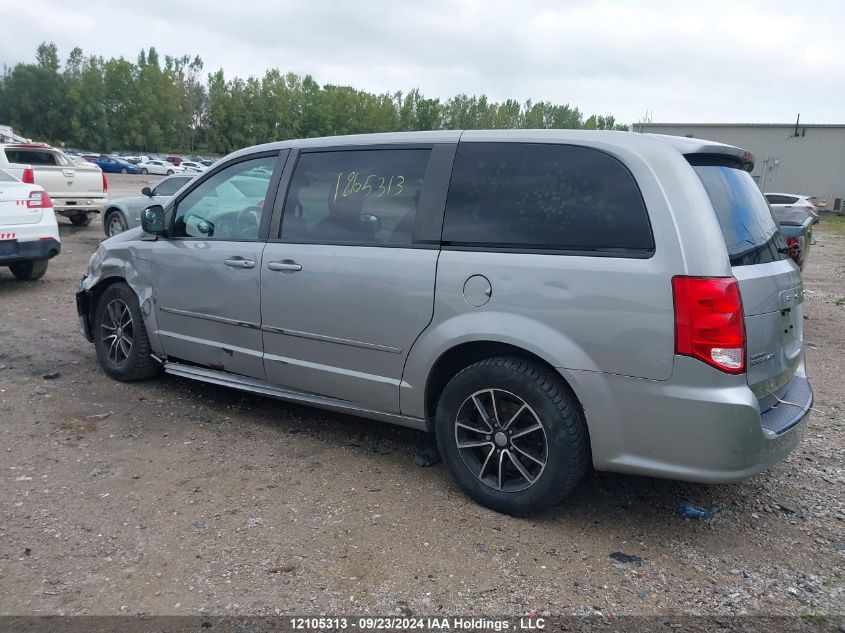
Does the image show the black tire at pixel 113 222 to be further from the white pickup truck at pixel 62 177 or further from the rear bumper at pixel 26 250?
the rear bumper at pixel 26 250

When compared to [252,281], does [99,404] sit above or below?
below

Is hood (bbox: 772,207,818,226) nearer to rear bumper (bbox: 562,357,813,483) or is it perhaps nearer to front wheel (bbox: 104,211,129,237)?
rear bumper (bbox: 562,357,813,483)

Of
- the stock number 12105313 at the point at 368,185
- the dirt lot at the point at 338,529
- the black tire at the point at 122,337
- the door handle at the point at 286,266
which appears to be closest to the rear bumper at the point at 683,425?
the dirt lot at the point at 338,529

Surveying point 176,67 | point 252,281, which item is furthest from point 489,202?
point 176,67

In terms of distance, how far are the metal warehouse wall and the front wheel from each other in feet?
110

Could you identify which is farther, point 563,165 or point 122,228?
point 122,228

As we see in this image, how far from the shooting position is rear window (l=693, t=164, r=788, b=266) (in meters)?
3.20

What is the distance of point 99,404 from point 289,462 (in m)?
1.74

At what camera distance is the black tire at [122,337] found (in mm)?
5281

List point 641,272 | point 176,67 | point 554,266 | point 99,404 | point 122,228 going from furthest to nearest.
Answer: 1. point 176,67
2. point 122,228
3. point 99,404
4. point 554,266
5. point 641,272

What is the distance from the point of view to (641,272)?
121 inches

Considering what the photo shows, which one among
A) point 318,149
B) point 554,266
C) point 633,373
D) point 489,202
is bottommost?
point 633,373

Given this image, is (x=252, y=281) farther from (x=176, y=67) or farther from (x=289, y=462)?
(x=176, y=67)

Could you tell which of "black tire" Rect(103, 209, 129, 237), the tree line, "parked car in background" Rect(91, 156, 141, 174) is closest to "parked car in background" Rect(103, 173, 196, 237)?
"black tire" Rect(103, 209, 129, 237)
